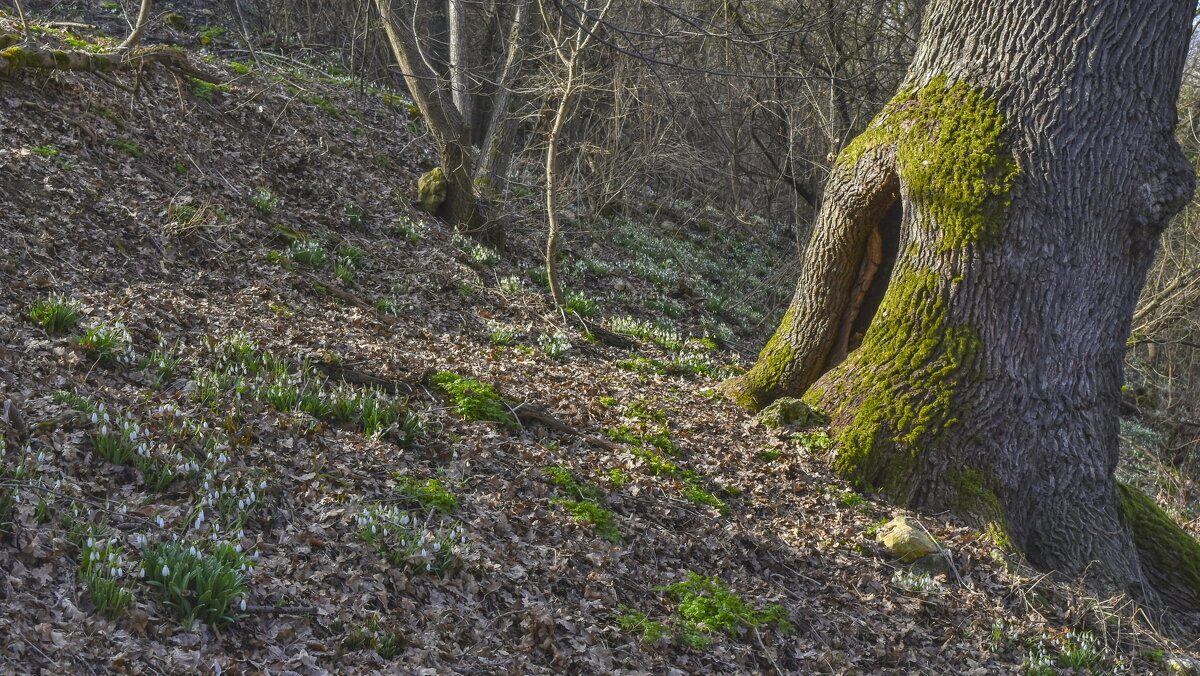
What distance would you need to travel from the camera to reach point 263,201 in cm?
863

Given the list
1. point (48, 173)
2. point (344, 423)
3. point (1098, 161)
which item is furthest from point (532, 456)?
point (48, 173)

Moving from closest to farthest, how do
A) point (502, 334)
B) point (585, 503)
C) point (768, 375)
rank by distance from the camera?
point (585, 503), point (768, 375), point (502, 334)

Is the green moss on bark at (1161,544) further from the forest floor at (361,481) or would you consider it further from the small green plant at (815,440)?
the small green plant at (815,440)

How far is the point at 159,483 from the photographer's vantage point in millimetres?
3893

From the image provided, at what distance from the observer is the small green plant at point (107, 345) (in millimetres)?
4930

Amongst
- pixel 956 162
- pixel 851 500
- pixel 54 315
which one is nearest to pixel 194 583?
pixel 54 315

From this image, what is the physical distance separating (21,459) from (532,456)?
112 inches

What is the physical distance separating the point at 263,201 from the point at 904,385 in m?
6.52

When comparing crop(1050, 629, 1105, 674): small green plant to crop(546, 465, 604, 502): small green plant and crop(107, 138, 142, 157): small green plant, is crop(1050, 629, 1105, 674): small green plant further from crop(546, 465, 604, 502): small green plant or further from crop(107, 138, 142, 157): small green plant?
crop(107, 138, 142, 157): small green plant

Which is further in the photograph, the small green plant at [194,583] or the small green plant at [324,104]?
the small green plant at [324,104]

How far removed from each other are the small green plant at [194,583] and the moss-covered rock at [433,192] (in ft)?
26.2

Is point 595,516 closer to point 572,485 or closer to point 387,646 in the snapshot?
point 572,485

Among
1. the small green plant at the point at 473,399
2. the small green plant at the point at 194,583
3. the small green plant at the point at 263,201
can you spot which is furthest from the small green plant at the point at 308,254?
the small green plant at the point at 194,583

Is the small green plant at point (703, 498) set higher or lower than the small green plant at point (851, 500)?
lower
